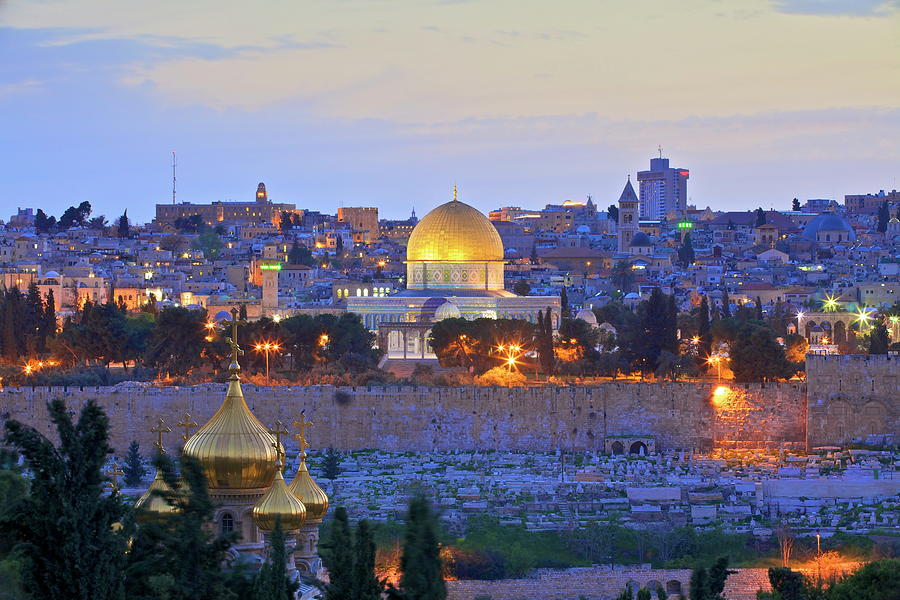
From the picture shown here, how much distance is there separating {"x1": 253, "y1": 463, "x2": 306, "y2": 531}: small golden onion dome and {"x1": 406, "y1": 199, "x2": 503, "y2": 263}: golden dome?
4540 centimetres

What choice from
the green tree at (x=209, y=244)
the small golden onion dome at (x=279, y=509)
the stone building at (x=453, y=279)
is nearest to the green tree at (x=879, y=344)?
the stone building at (x=453, y=279)

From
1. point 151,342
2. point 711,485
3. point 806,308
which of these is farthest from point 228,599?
point 806,308

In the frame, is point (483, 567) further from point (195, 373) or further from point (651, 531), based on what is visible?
point (195, 373)

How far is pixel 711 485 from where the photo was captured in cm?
3706

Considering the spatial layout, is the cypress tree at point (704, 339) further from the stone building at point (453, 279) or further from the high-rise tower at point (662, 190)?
the high-rise tower at point (662, 190)

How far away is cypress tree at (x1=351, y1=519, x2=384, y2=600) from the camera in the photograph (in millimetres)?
18281

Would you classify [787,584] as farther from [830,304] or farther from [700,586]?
[830,304]

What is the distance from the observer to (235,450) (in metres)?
23.2

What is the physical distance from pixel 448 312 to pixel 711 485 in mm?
27558

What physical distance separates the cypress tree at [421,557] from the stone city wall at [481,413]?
83.9 ft

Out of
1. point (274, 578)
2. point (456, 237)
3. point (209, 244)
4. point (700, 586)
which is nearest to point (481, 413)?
point (700, 586)

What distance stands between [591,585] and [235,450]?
9.21 m

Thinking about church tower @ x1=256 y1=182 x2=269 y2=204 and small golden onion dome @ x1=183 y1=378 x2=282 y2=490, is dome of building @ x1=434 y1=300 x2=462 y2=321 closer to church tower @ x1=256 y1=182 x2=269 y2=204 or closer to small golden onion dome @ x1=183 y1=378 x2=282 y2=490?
small golden onion dome @ x1=183 y1=378 x2=282 y2=490

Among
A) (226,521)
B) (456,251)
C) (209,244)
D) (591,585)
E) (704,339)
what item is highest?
(209,244)
